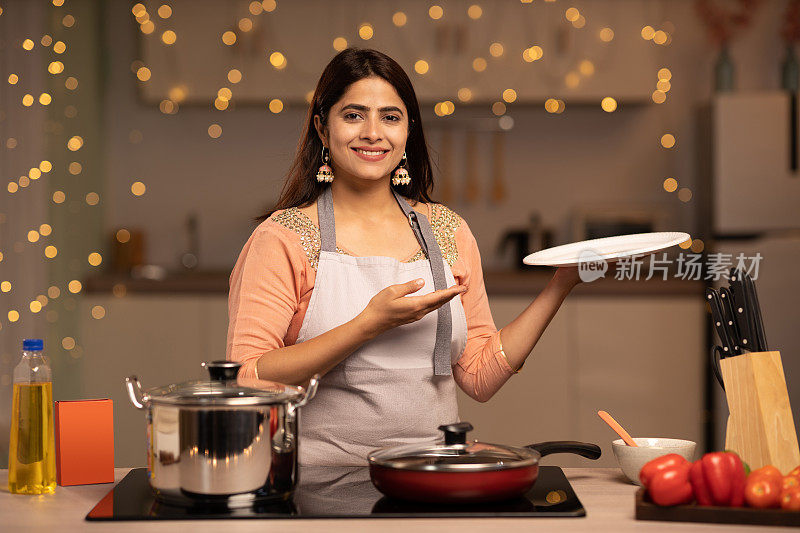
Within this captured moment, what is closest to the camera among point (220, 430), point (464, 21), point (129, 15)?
point (220, 430)

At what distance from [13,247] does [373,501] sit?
7.98ft

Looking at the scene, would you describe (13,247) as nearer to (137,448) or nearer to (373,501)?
(137,448)

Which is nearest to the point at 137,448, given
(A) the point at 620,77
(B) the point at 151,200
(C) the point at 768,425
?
(B) the point at 151,200

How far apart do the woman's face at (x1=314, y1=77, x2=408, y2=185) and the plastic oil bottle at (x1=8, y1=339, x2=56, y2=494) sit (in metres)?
0.63

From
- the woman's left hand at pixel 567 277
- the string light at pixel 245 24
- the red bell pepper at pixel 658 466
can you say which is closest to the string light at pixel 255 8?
the string light at pixel 245 24

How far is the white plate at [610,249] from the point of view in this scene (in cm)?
130

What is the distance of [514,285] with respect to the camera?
337 centimetres

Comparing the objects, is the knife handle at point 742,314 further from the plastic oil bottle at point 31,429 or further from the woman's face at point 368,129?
the plastic oil bottle at point 31,429

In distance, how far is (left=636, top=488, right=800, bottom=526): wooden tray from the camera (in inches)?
40.8

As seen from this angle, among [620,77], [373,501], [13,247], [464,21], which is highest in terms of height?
[464,21]

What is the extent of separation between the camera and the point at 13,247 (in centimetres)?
315

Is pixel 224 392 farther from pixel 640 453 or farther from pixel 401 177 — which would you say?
pixel 401 177

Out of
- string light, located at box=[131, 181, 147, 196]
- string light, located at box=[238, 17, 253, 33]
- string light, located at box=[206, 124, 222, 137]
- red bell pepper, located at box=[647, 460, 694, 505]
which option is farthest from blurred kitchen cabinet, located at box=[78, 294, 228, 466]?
red bell pepper, located at box=[647, 460, 694, 505]

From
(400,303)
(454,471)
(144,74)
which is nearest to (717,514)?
(454,471)
